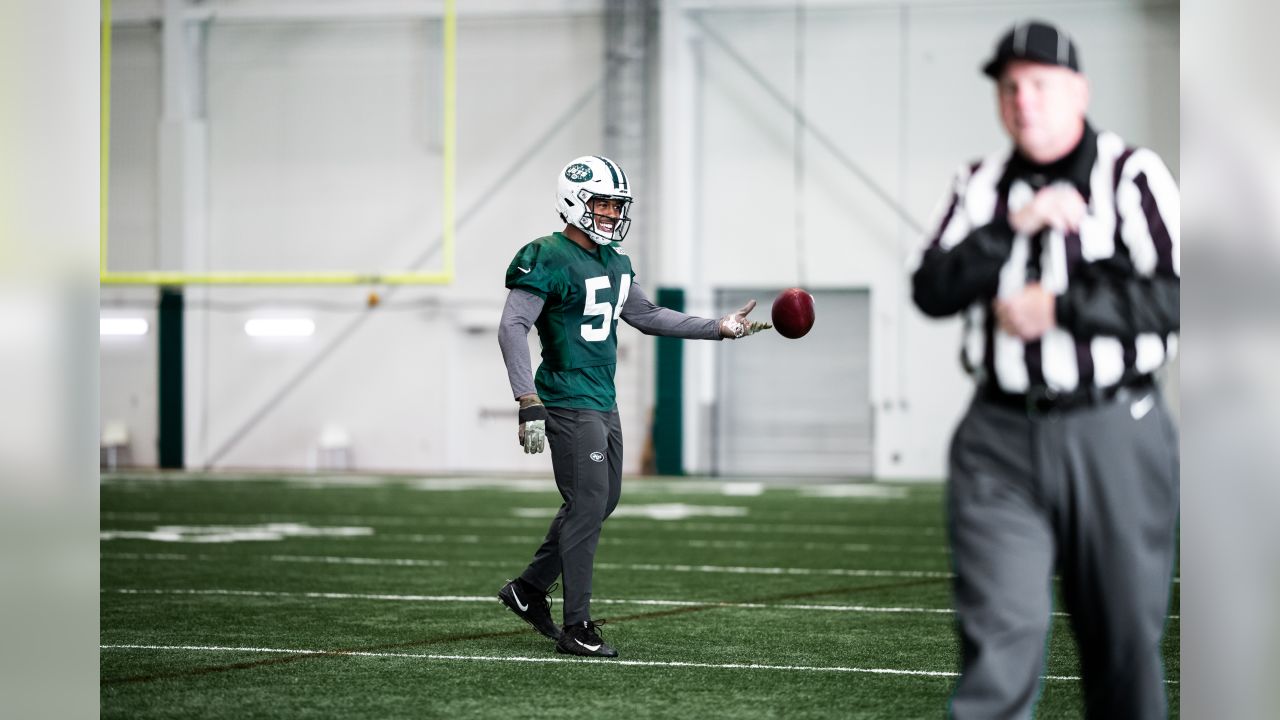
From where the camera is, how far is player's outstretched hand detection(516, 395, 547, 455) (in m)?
5.14

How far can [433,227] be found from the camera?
19.3 m

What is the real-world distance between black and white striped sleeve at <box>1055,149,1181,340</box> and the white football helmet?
8.68ft

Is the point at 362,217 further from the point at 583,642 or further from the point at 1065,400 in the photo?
the point at 1065,400

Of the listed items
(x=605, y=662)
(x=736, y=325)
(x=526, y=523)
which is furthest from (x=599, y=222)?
(x=526, y=523)

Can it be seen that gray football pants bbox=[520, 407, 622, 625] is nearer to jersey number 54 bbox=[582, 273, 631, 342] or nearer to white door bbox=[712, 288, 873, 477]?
jersey number 54 bbox=[582, 273, 631, 342]

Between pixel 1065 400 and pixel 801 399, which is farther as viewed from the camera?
pixel 801 399

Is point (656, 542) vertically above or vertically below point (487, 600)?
below

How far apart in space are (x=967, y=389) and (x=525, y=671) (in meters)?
13.8

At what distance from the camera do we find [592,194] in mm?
5523

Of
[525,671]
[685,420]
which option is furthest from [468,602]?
[685,420]

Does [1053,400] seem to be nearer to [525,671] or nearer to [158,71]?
[525,671]

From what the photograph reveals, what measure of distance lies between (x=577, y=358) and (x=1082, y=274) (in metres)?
2.67

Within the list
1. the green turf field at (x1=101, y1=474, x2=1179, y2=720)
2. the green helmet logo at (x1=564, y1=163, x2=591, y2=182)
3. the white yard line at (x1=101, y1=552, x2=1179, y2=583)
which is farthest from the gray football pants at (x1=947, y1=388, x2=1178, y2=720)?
the white yard line at (x1=101, y1=552, x2=1179, y2=583)

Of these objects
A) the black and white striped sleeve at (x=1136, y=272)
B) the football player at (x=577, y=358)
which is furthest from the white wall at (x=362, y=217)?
the black and white striped sleeve at (x=1136, y=272)
